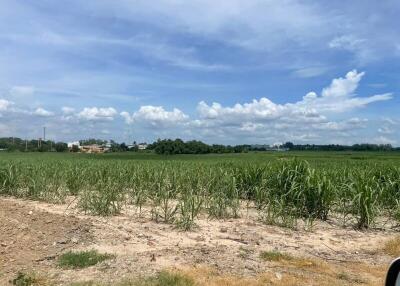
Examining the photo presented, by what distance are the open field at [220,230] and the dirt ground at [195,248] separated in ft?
0.06

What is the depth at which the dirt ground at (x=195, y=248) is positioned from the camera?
21.5 ft

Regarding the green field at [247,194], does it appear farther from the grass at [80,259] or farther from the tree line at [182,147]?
the tree line at [182,147]

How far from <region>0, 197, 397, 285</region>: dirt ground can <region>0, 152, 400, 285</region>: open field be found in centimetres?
2

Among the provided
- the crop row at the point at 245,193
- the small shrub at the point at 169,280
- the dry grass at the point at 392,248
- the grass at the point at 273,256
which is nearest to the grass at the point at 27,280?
the small shrub at the point at 169,280

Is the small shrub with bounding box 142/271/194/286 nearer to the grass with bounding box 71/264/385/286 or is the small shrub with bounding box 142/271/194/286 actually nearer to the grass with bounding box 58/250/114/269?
the grass with bounding box 71/264/385/286

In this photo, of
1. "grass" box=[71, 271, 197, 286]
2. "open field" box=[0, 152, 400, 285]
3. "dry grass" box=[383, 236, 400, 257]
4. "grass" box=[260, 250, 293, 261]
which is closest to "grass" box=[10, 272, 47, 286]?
"open field" box=[0, 152, 400, 285]

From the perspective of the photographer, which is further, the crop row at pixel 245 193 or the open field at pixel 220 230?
the crop row at pixel 245 193

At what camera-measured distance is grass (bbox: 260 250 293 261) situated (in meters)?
7.30

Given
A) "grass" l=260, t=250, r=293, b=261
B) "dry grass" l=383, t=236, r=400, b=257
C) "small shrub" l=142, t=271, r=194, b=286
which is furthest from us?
"dry grass" l=383, t=236, r=400, b=257

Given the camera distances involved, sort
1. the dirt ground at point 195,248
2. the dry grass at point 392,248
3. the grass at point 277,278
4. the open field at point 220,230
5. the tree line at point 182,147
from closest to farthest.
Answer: the grass at point 277,278
the dirt ground at point 195,248
the open field at point 220,230
the dry grass at point 392,248
the tree line at point 182,147

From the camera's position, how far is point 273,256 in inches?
290

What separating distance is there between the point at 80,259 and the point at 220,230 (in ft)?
10.8

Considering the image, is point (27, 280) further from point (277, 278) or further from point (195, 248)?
point (277, 278)

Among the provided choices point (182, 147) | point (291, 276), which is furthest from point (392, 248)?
point (182, 147)
